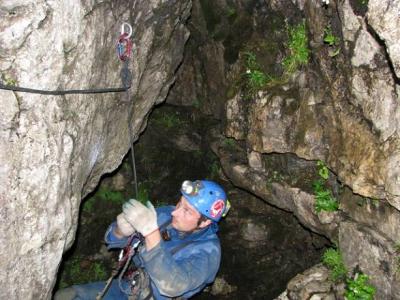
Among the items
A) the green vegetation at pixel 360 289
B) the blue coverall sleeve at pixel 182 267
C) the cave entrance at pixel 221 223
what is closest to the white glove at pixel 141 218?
the blue coverall sleeve at pixel 182 267

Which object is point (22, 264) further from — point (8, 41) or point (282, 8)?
point (282, 8)

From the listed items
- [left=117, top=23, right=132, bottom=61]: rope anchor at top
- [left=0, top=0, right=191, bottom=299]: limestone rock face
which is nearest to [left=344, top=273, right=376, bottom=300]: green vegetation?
[left=0, top=0, right=191, bottom=299]: limestone rock face

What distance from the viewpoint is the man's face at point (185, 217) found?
495 cm

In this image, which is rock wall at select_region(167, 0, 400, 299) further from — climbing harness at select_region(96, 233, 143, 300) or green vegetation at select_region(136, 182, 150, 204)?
climbing harness at select_region(96, 233, 143, 300)

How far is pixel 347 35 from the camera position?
554 cm

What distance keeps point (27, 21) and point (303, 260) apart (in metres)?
7.36

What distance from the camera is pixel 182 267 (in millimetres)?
4695

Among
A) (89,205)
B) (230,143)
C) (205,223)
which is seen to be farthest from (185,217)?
(89,205)

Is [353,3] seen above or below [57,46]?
above

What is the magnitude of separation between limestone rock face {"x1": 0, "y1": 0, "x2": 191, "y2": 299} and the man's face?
1.23 meters

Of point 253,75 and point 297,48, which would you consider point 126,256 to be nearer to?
Result: point 253,75

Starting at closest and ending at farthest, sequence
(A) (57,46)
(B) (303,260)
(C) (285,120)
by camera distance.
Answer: (A) (57,46), (C) (285,120), (B) (303,260)

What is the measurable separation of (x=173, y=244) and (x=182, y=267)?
0.51 metres

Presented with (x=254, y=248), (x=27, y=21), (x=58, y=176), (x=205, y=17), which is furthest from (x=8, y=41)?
(x=254, y=248)
